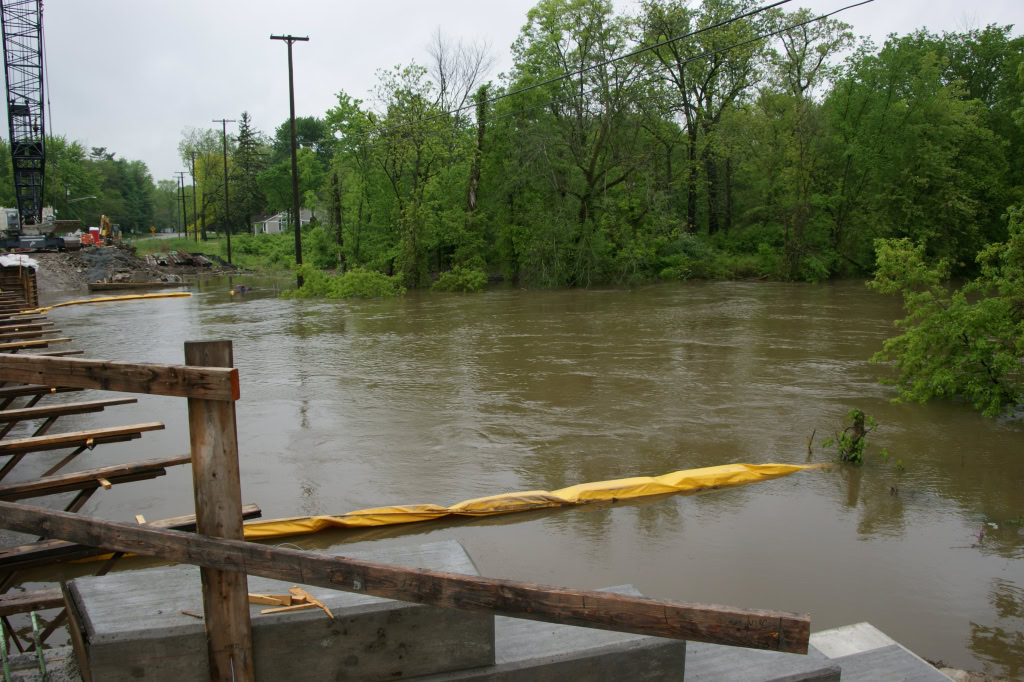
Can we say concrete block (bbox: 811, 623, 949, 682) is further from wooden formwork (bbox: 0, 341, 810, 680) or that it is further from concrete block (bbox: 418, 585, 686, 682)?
wooden formwork (bbox: 0, 341, 810, 680)

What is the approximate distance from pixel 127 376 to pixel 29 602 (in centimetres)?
191

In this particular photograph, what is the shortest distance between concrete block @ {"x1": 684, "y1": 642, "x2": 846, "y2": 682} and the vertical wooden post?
6.80 ft

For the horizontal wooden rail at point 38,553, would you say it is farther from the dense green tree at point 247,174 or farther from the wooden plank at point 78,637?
the dense green tree at point 247,174

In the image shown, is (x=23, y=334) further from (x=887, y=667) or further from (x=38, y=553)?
(x=887, y=667)

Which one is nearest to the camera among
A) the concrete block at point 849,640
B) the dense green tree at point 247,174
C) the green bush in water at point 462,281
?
the concrete block at point 849,640

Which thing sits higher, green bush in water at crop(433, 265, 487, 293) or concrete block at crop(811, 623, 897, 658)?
green bush in water at crop(433, 265, 487, 293)

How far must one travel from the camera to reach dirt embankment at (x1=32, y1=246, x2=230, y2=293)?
117ft

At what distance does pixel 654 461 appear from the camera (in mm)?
8242

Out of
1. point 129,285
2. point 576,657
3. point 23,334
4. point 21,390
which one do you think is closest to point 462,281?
point 129,285

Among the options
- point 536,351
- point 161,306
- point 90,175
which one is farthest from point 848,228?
point 90,175

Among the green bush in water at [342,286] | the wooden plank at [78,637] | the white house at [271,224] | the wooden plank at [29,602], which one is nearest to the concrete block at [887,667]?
the wooden plank at [78,637]

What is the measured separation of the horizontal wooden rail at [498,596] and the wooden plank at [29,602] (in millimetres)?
1525

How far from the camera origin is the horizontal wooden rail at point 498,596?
99.7 inches

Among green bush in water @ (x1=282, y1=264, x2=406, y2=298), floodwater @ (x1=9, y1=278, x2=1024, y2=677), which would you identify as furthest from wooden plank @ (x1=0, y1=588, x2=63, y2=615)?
green bush in water @ (x1=282, y1=264, x2=406, y2=298)
